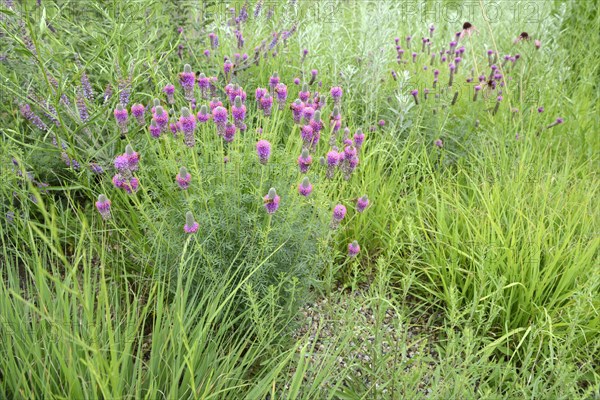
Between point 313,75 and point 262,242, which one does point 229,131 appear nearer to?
point 262,242

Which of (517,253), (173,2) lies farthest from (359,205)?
(173,2)

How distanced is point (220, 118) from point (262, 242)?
19.3 inches

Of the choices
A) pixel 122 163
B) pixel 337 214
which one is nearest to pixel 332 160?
pixel 337 214

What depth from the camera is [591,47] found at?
457 centimetres

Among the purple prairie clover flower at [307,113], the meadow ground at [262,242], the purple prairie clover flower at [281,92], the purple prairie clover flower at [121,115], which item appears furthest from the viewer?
the purple prairie clover flower at [281,92]

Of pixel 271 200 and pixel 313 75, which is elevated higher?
pixel 313 75

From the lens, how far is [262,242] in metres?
1.73

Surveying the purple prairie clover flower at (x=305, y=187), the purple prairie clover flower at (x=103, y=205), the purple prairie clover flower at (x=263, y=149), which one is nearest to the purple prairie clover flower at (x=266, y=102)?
the purple prairie clover flower at (x=263, y=149)

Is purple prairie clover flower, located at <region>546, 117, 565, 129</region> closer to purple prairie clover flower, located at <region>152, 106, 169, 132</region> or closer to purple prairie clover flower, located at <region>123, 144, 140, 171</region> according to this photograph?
purple prairie clover flower, located at <region>152, 106, 169, 132</region>

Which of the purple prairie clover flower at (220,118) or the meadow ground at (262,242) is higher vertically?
the purple prairie clover flower at (220,118)

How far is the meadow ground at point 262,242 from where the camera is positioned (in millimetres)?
1551

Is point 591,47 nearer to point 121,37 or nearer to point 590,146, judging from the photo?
point 590,146

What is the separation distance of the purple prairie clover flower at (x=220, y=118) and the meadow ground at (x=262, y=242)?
0.01 m

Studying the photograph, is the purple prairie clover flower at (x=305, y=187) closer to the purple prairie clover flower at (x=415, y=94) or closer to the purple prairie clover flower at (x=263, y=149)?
the purple prairie clover flower at (x=263, y=149)
